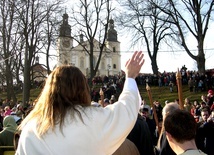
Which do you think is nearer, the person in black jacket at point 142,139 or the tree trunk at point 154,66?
the person in black jacket at point 142,139

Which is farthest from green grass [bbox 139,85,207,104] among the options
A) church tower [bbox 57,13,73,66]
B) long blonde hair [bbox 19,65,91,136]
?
long blonde hair [bbox 19,65,91,136]

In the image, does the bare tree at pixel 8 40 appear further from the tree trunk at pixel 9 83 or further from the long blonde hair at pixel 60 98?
the long blonde hair at pixel 60 98

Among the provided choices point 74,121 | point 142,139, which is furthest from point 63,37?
point 74,121

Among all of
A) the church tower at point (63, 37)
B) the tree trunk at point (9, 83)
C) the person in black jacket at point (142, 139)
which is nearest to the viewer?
the person in black jacket at point (142, 139)

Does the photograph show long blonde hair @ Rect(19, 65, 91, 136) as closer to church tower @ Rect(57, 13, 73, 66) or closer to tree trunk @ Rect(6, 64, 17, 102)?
tree trunk @ Rect(6, 64, 17, 102)

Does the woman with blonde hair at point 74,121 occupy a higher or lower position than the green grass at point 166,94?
higher

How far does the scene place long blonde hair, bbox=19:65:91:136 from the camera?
A: 90.0 inches

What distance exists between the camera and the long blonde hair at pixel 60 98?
2287 mm

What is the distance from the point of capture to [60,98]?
92.0 inches

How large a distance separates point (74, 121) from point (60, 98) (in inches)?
7.6

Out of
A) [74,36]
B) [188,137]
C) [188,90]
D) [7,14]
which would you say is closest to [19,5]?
[7,14]

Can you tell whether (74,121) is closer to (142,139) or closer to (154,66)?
(142,139)

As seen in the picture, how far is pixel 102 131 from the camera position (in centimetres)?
223

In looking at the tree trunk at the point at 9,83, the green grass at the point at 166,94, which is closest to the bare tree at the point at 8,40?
the tree trunk at the point at 9,83
